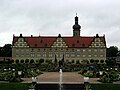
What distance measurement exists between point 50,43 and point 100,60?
12213 millimetres

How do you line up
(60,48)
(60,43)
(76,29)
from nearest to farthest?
1. (60,43)
2. (60,48)
3. (76,29)

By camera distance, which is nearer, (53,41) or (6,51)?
(53,41)

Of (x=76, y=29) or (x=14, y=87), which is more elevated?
(x=76, y=29)

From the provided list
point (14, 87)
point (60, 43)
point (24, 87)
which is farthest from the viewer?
point (60, 43)

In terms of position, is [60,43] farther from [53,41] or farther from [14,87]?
[14,87]

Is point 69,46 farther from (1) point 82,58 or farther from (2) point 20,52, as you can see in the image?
(2) point 20,52

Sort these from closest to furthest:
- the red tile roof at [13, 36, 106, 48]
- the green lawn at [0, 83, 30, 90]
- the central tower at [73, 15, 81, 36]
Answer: the green lawn at [0, 83, 30, 90] < the red tile roof at [13, 36, 106, 48] < the central tower at [73, 15, 81, 36]

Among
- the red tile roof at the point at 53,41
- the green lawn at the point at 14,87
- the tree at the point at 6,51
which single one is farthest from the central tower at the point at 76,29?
the green lawn at the point at 14,87

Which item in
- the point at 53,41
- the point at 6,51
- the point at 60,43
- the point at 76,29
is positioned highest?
the point at 76,29

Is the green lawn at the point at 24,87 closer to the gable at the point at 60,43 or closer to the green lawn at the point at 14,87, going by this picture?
the green lawn at the point at 14,87

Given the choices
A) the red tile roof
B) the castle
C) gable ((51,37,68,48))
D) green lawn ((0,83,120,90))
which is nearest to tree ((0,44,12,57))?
the castle

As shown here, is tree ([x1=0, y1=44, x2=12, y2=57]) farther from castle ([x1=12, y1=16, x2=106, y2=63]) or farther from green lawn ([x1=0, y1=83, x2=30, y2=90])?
green lawn ([x1=0, y1=83, x2=30, y2=90])

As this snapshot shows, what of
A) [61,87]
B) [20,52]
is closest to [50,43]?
[20,52]

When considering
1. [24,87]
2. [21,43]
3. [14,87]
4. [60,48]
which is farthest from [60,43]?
[14,87]
